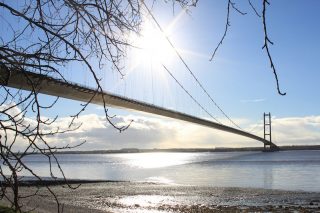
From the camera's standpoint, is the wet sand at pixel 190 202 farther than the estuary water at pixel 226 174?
No

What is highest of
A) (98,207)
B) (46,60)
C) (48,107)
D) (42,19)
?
(42,19)

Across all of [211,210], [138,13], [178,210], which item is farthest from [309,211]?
[138,13]

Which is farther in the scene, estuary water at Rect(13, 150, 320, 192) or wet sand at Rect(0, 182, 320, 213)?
estuary water at Rect(13, 150, 320, 192)

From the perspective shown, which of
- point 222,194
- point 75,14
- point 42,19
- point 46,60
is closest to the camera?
point 46,60

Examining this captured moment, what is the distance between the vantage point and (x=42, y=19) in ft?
7.16

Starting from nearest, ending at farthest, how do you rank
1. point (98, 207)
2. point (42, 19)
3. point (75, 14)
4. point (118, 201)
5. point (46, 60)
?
point (46, 60) → point (42, 19) → point (75, 14) → point (98, 207) → point (118, 201)

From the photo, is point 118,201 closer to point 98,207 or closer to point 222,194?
point 98,207

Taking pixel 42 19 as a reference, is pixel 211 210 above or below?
below

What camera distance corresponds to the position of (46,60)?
6.58ft

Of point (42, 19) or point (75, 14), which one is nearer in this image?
point (42, 19)

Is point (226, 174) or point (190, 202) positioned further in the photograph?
point (226, 174)

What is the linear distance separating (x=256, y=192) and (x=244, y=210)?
9765mm

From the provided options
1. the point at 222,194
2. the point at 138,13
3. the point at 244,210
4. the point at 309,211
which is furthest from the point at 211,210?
the point at 138,13

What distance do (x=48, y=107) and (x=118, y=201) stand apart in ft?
78.1
